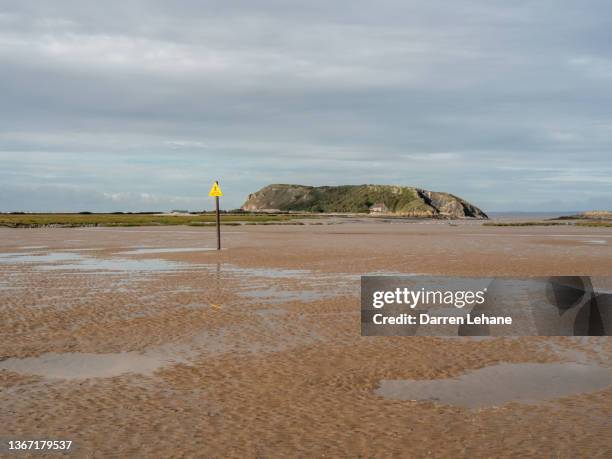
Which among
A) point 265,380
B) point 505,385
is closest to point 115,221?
point 265,380

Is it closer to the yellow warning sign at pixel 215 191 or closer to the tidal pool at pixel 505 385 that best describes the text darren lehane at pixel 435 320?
the tidal pool at pixel 505 385

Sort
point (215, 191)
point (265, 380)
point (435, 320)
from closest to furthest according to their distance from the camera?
point (265, 380)
point (435, 320)
point (215, 191)

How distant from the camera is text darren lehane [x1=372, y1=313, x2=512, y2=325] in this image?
47.0ft

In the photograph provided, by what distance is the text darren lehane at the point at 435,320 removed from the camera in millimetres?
14312

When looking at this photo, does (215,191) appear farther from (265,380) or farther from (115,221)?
(115,221)

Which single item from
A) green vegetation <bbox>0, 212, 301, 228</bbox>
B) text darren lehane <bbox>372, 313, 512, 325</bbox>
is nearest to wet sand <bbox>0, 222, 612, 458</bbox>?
text darren lehane <bbox>372, 313, 512, 325</bbox>

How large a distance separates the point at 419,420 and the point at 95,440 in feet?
13.8

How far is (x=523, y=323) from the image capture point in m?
14.2

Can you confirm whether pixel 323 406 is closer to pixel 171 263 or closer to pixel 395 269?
pixel 395 269

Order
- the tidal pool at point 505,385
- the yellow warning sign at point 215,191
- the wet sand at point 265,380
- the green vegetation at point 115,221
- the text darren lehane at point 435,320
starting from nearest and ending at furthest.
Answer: the wet sand at point 265,380
the tidal pool at point 505,385
the text darren lehane at point 435,320
the yellow warning sign at point 215,191
the green vegetation at point 115,221

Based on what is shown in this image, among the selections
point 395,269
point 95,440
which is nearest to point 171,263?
point 395,269

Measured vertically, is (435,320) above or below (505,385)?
above

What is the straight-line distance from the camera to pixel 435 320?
14.6 m

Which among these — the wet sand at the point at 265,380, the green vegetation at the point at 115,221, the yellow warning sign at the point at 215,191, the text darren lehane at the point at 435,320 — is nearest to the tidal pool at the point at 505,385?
the wet sand at the point at 265,380
